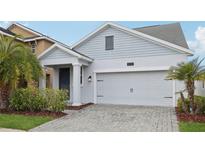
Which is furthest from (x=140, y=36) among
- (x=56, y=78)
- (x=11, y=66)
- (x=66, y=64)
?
(x=11, y=66)

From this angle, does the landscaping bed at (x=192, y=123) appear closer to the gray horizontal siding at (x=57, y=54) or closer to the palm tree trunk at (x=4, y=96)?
the gray horizontal siding at (x=57, y=54)

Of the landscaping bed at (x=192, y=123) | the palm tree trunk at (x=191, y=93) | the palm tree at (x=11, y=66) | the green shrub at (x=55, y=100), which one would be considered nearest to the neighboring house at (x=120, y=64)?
the green shrub at (x=55, y=100)

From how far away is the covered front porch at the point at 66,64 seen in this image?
45.4 ft

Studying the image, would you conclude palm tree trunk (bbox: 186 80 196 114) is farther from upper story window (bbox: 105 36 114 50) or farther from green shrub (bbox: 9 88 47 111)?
green shrub (bbox: 9 88 47 111)

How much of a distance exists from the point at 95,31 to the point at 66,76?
3900mm

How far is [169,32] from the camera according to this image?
16.7m

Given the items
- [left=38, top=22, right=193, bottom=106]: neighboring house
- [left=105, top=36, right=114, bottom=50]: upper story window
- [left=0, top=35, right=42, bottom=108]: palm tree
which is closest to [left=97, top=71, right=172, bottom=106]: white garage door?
[left=38, top=22, right=193, bottom=106]: neighboring house

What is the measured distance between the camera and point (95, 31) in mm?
15336

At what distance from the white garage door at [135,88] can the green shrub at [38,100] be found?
456 centimetres

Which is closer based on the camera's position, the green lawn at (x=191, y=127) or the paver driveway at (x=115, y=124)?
the green lawn at (x=191, y=127)

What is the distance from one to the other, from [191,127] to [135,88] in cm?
695

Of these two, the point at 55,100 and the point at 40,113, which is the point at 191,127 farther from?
the point at 40,113
